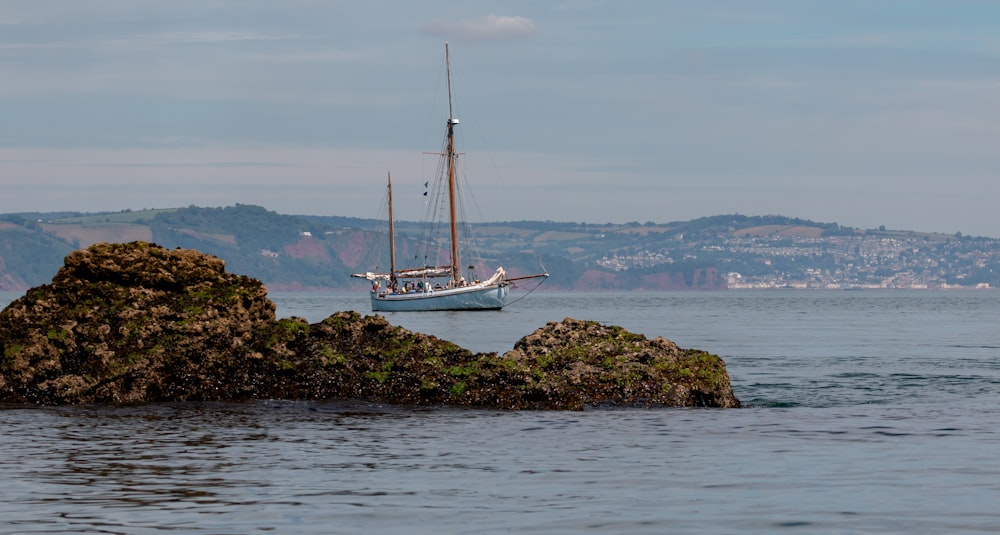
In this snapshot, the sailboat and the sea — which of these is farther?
the sailboat

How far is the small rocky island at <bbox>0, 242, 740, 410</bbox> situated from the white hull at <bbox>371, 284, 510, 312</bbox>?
10701 cm

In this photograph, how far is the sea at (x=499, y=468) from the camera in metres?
13.7

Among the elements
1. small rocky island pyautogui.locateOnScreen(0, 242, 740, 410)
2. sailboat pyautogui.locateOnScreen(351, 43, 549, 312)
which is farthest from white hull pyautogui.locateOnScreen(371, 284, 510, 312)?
small rocky island pyautogui.locateOnScreen(0, 242, 740, 410)

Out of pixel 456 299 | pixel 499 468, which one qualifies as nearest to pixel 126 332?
pixel 499 468

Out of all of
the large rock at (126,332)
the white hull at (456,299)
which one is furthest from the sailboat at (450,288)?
the large rock at (126,332)

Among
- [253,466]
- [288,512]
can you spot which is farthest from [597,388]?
[288,512]

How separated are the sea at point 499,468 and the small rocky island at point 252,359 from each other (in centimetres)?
74

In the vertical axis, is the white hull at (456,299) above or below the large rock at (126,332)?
below

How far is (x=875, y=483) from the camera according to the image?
1638 centimetres

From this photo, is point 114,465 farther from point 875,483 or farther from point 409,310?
point 409,310

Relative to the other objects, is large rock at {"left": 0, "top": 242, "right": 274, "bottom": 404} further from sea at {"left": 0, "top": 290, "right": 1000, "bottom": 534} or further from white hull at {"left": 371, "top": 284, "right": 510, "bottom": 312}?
white hull at {"left": 371, "top": 284, "right": 510, "bottom": 312}

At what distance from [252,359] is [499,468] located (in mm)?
10587

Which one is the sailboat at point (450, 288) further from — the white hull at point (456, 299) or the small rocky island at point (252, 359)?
the small rocky island at point (252, 359)

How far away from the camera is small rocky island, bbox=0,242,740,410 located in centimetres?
2617
